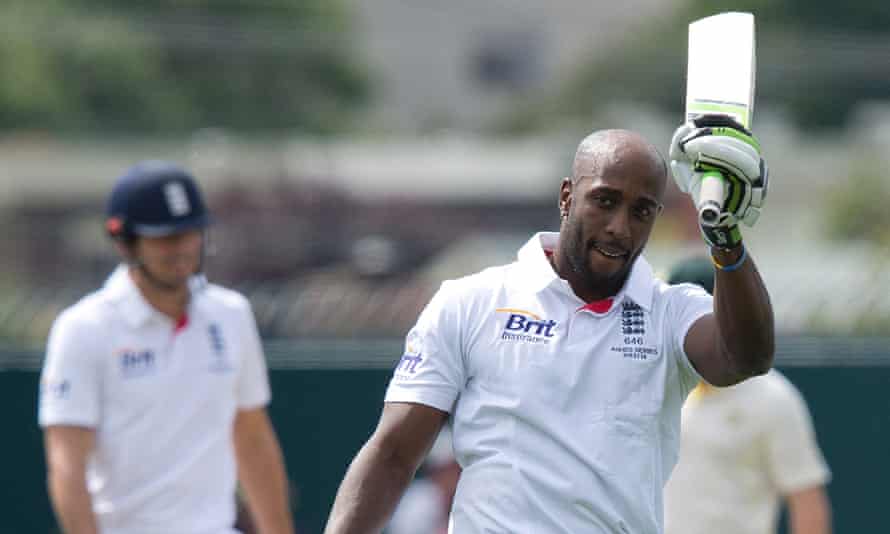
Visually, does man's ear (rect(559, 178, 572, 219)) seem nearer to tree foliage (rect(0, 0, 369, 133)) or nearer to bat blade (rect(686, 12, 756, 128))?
bat blade (rect(686, 12, 756, 128))

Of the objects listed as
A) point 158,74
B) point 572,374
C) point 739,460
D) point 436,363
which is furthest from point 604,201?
point 158,74

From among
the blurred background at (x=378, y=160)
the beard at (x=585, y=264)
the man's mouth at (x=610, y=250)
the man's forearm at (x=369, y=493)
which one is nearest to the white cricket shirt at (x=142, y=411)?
the man's forearm at (x=369, y=493)

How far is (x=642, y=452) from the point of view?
12.2ft

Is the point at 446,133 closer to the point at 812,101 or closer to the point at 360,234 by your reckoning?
the point at 812,101

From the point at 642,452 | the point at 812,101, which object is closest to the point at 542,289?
the point at 642,452

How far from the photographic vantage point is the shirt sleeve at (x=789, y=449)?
18.9ft

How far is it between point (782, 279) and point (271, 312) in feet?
13.5

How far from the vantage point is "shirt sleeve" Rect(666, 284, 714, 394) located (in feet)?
12.4

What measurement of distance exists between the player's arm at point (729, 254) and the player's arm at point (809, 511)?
235cm

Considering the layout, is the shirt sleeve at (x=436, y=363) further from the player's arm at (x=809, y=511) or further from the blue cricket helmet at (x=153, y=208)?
the player's arm at (x=809, y=511)

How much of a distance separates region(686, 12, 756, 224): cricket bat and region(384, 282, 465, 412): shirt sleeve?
2.48ft

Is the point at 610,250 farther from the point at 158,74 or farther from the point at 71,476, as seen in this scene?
the point at 158,74

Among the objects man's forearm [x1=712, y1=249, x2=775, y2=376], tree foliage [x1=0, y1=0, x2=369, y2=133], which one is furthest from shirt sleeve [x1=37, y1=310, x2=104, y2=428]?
tree foliage [x1=0, y1=0, x2=369, y2=133]

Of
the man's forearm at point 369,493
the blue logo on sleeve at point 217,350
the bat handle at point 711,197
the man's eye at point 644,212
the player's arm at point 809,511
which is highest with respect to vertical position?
the bat handle at point 711,197
